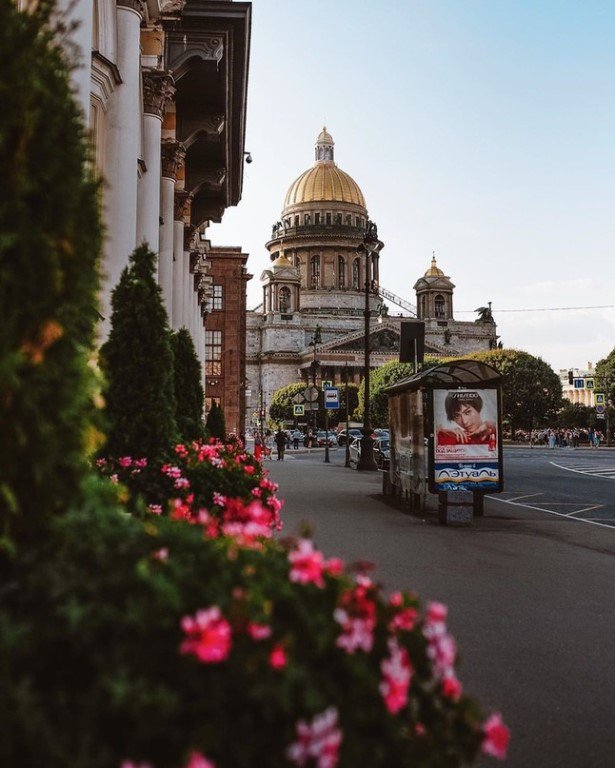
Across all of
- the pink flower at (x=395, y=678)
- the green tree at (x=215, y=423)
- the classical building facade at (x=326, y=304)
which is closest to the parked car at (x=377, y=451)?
the green tree at (x=215, y=423)

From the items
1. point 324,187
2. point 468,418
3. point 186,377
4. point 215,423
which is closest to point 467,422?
point 468,418

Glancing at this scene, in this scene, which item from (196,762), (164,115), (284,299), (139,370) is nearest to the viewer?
(196,762)

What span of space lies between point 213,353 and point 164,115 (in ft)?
150

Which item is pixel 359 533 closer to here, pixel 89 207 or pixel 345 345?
pixel 89 207

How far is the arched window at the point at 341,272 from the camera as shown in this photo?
511 ft

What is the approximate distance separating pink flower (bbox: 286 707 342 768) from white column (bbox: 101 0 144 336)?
11656 mm

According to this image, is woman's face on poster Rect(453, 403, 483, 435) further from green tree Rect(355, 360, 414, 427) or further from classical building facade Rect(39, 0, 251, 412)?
green tree Rect(355, 360, 414, 427)

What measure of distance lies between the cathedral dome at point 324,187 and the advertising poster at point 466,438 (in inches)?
5528

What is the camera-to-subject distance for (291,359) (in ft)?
470

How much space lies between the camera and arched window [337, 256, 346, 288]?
511 ft

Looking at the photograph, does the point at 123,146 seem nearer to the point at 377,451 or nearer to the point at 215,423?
the point at 215,423

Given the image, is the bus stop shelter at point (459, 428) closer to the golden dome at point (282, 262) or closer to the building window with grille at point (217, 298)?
the building window with grille at point (217, 298)

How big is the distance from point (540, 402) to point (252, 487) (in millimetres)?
90387

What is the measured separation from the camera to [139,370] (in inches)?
368
